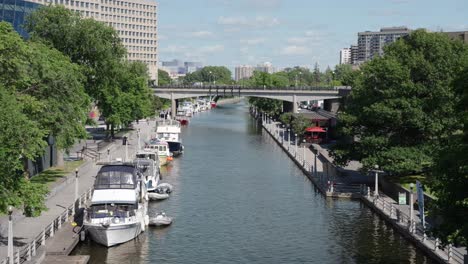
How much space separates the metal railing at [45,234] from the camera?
1551 inches

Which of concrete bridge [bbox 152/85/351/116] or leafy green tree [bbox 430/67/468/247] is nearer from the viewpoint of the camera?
leafy green tree [bbox 430/67/468/247]

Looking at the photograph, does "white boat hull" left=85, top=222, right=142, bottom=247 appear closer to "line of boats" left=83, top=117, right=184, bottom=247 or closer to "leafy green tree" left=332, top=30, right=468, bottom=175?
"line of boats" left=83, top=117, right=184, bottom=247

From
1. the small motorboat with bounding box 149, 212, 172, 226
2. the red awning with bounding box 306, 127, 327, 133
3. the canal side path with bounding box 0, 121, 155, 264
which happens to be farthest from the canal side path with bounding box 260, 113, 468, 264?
the canal side path with bounding box 0, 121, 155, 264

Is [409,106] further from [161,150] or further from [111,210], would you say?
[161,150]

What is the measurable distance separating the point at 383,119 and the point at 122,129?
262 feet

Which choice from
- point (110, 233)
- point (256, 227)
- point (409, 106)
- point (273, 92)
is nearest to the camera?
point (110, 233)

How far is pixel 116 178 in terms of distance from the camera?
53906 mm

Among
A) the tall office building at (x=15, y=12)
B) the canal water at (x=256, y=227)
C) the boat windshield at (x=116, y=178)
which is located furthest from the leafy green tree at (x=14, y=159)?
the tall office building at (x=15, y=12)

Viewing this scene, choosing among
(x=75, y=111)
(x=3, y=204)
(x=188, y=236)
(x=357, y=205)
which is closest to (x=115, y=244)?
(x=188, y=236)

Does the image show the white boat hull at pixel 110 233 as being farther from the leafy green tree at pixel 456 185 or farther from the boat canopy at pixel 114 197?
the leafy green tree at pixel 456 185

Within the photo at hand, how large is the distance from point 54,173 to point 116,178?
72.0 feet

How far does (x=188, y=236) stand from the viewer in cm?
5216

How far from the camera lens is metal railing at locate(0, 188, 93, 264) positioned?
39.4 meters

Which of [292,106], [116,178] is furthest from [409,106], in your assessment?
Answer: [292,106]
